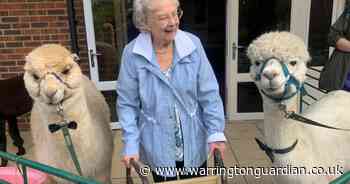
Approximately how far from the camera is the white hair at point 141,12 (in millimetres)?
2066

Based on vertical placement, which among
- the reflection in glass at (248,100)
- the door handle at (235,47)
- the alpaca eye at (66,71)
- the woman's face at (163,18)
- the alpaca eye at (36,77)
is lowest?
the reflection in glass at (248,100)

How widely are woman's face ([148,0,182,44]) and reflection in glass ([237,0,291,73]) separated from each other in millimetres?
3298

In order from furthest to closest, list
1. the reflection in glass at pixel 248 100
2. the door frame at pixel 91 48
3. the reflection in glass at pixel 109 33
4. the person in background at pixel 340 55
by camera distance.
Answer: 1. the reflection in glass at pixel 248 100
2. the reflection in glass at pixel 109 33
3. the door frame at pixel 91 48
4. the person in background at pixel 340 55

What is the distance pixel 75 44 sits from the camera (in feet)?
14.4

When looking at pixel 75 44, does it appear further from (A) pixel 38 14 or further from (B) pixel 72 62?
(B) pixel 72 62

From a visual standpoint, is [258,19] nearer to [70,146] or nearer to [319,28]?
[319,28]

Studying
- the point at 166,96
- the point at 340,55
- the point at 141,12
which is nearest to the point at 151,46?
the point at 141,12

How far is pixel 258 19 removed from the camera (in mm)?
5336

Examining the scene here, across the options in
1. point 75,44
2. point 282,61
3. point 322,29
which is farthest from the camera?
point 322,29

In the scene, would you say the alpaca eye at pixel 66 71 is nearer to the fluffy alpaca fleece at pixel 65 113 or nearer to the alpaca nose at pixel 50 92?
the fluffy alpaca fleece at pixel 65 113

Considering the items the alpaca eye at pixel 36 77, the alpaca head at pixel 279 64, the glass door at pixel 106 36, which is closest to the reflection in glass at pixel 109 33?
the glass door at pixel 106 36

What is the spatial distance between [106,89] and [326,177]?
3.50m

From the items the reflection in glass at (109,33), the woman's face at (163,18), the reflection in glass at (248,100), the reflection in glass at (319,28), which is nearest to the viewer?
the woman's face at (163,18)

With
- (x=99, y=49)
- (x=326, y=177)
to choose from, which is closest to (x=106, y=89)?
(x=99, y=49)
